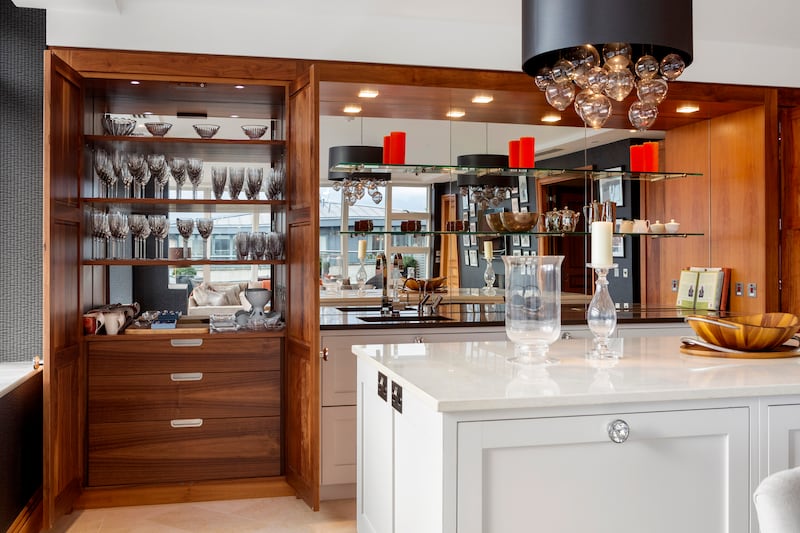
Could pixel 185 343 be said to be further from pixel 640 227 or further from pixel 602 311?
pixel 640 227

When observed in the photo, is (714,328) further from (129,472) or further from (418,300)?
(129,472)

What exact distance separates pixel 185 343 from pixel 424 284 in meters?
1.48

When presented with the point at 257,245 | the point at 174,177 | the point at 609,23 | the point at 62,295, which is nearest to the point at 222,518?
the point at 62,295

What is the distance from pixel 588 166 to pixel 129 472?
3.22 m

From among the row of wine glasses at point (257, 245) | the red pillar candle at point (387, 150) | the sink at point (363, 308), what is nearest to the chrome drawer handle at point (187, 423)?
the row of wine glasses at point (257, 245)

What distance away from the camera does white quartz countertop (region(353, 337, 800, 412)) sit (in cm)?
194

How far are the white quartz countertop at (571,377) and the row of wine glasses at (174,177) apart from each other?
1.52 m

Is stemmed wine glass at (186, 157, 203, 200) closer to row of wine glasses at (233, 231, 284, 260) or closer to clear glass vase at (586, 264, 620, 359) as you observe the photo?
row of wine glasses at (233, 231, 284, 260)

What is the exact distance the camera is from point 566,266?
5023 millimetres

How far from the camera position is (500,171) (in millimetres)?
4570

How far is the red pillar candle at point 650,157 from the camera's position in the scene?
4840mm

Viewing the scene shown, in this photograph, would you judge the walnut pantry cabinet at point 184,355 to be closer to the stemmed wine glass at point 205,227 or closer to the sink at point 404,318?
the stemmed wine glass at point 205,227

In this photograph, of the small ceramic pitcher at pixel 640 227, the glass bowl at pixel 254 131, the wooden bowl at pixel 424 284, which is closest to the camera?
the glass bowl at pixel 254 131

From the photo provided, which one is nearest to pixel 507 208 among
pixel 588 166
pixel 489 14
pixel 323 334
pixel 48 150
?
pixel 588 166
